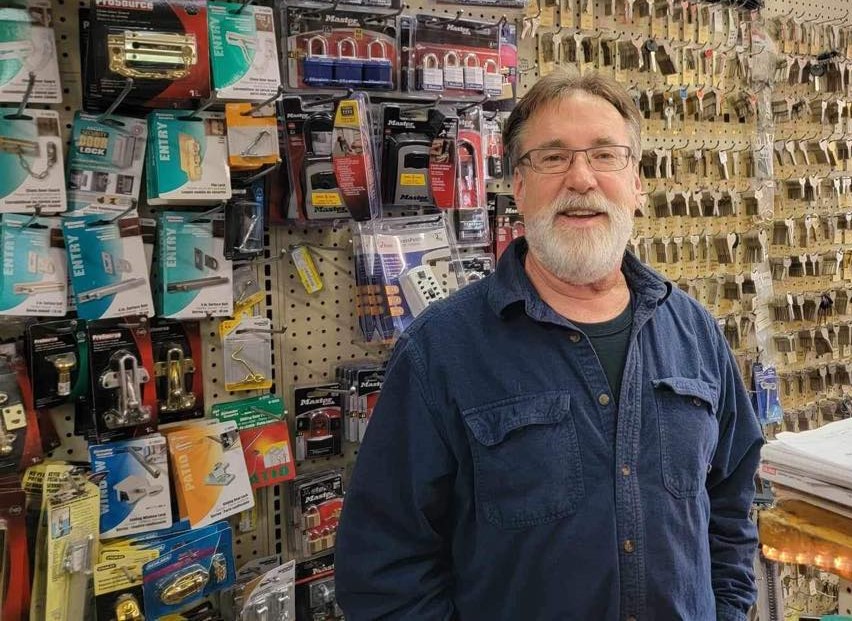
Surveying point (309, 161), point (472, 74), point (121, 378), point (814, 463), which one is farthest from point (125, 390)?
point (814, 463)

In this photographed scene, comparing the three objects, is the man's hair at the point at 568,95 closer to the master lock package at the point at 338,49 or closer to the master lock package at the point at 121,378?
the master lock package at the point at 338,49

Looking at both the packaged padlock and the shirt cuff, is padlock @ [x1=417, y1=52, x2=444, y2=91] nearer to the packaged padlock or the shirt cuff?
the packaged padlock

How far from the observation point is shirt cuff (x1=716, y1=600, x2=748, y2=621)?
1352 mm

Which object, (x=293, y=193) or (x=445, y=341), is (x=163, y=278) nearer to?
Result: (x=293, y=193)

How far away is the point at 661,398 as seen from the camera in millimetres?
1256

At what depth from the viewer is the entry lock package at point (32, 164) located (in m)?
1.52

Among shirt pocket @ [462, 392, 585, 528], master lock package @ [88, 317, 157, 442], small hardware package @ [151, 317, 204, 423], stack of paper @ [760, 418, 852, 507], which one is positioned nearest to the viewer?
shirt pocket @ [462, 392, 585, 528]

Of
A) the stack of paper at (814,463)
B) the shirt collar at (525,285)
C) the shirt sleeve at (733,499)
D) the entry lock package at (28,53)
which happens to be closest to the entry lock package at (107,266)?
the entry lock package at (28,53)

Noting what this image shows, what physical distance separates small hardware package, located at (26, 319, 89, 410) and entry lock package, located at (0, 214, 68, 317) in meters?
0.04

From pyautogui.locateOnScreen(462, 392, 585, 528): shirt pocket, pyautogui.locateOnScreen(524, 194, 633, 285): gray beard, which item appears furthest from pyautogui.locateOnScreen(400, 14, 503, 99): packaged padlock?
pyautogui.locateOnScreen(462, 392, 585, 528): shirt pocket

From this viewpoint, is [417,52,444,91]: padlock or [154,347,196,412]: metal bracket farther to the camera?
[417,52,444,91]: padlock

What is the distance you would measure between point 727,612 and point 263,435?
1.16 meters

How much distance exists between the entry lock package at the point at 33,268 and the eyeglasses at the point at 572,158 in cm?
106

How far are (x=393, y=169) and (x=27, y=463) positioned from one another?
1141 millimetres
